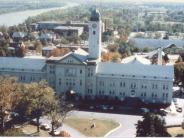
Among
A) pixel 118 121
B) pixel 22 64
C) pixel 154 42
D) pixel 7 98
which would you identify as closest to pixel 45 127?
pixel 7 98

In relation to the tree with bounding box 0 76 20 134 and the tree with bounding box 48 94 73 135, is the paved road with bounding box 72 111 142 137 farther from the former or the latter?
the tree with bounding box 0 76 20 134

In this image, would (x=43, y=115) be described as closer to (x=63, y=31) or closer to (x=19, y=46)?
(x=19, y=46)

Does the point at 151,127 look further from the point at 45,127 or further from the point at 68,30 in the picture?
the point at 68,30

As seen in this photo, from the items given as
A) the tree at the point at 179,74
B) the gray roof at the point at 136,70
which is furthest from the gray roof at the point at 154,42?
the gray roof at the point at 136,70

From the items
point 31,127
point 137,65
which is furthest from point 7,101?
point 137,65

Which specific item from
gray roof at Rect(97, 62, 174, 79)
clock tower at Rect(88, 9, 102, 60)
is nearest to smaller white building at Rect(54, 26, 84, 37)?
clock tower at Rect(88, 9, 102, 60)

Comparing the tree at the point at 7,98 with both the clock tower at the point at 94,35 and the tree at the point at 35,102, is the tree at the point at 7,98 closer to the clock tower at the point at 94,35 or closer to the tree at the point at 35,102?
the tree at the point at 35,102
